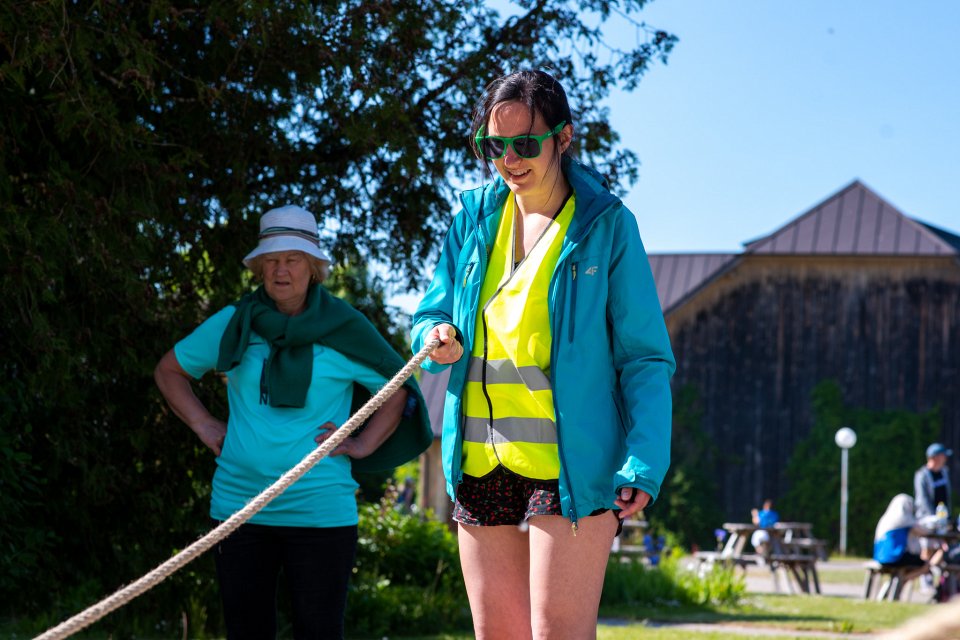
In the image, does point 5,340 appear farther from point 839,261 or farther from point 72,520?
point 839,261

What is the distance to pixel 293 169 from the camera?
618 cm

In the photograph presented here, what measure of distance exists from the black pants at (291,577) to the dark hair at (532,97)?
130 cm

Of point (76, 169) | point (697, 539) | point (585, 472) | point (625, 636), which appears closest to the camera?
point (585, 472)

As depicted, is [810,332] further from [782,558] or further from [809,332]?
[782,558]

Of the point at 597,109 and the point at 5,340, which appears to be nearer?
the point at 5,340

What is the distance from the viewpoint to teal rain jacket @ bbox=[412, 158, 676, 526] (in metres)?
2.65

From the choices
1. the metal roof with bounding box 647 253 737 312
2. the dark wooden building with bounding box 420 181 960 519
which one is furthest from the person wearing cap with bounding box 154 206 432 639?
the metal roof with bounding box 647 253 737 312

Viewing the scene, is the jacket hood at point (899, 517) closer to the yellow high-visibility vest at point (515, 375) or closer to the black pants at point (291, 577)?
the black pants at point (291, 577)

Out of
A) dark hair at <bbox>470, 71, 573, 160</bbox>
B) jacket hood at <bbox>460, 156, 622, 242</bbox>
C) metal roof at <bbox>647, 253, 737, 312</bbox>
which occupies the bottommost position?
jacket hood at <bbox>460, 156, 622, 242</bbox>

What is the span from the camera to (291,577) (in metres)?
3.53

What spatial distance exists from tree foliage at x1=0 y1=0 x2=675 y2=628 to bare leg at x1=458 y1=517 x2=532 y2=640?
275 cm

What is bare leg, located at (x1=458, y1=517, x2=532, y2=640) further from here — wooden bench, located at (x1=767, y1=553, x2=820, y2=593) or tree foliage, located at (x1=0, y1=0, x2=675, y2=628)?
wooden bench, located at (x1=767, y1=553, x2=820, y2=593)

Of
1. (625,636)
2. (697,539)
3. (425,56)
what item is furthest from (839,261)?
(425,56)

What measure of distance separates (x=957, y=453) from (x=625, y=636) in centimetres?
1991
